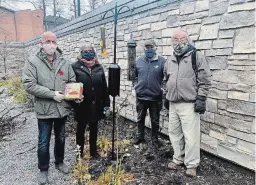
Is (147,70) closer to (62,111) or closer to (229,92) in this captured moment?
(229,92)

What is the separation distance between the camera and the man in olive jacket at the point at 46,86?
3091mm

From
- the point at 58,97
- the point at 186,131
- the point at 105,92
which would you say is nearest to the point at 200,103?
the point at 186,131

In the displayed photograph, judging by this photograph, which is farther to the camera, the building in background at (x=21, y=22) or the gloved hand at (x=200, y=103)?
the building in background at (x=21, y=22)

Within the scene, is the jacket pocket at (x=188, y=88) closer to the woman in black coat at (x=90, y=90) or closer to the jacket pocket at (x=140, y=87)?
the jacket pocket at (x=140, y=87)

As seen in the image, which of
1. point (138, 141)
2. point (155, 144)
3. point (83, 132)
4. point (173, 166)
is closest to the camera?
point (173, 166)

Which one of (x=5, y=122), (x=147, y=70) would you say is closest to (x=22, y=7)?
(x=5, y=122)

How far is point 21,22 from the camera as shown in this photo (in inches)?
1112

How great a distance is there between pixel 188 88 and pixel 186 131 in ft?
1.96

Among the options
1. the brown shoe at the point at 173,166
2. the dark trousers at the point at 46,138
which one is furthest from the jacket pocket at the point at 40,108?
the brown shoe at the point at 173,166

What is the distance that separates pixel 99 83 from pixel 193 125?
145 cm

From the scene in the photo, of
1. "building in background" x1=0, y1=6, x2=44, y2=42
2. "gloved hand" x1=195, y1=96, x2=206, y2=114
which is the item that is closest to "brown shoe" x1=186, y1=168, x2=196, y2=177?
"gloved hand" x1=195, y1=96, x2=206, y2=114

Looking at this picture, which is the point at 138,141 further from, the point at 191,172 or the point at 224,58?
the point at 224,58

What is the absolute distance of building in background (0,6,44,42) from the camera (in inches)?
1067

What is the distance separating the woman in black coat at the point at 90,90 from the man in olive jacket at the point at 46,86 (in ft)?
0.81
